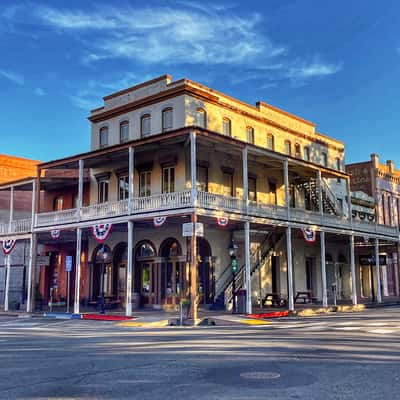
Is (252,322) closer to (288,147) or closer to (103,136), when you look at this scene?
(103,136)

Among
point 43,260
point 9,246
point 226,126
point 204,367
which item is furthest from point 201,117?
point 204,367

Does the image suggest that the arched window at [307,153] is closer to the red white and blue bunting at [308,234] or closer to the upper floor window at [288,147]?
the upper floor window at [288,147]

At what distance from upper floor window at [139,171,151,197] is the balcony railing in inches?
124

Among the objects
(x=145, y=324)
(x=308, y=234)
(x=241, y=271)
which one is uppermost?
(x=308, y=234)

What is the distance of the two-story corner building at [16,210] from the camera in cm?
3762

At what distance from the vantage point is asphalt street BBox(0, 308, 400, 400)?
6945 millimetres

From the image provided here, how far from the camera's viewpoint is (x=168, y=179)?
26828mm

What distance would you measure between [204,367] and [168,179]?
1862 centimetres

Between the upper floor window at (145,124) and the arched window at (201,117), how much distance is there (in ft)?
9.99

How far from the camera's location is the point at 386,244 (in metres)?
36.4

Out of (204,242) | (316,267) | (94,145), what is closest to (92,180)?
(94,145)

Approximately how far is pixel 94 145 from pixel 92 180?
2.27 meters

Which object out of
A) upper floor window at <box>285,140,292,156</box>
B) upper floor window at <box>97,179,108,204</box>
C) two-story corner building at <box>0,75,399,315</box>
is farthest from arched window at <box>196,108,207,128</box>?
upper floor window at <box>285,140,292,156</box>

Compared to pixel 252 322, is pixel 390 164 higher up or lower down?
higher up
